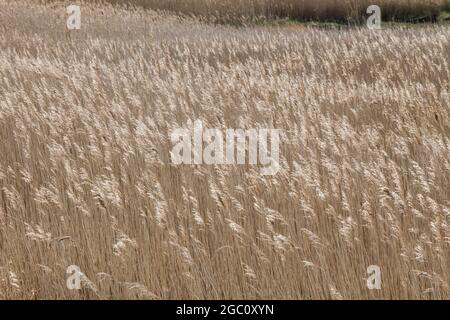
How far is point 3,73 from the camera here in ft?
22.5

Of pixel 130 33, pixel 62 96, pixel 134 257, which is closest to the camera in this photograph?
pixel 134 257

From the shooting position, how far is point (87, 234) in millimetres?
3178

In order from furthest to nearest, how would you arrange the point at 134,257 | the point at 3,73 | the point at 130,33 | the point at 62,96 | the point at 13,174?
the point at 130,33, the point at 3,73, the point at 62,96, the point at 13,174, the point at 134,257

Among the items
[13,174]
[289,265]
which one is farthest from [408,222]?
[13,174]

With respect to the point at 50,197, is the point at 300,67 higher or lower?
higher

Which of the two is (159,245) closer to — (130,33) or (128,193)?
(128,193)

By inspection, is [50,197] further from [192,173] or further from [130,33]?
[130,33]

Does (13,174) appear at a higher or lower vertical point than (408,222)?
higher

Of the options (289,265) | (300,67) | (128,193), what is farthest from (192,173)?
(300,67)

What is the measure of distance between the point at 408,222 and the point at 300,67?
5364 millimetres

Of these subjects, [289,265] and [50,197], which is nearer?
[289,265]
